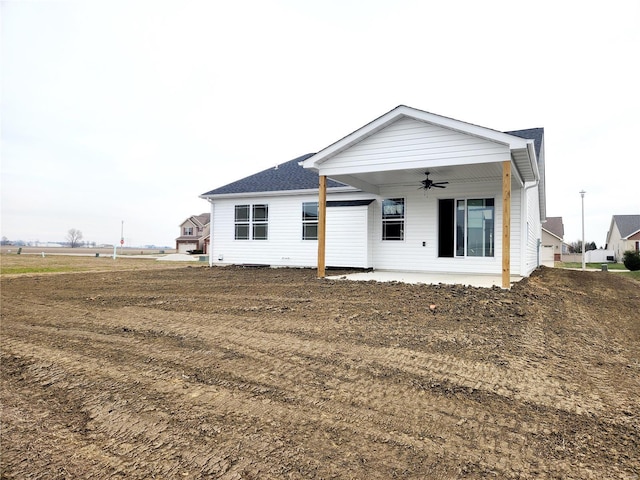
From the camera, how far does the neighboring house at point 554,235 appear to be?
34.5 meters

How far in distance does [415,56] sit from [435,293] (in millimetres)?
10870

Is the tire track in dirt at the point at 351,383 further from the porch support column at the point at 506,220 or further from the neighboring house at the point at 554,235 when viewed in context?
the neighboring house at the point at 554,235

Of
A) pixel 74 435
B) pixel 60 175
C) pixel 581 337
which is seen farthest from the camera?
pixel 60 175

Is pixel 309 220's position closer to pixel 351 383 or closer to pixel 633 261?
pixel 351 383

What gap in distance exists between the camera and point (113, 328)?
5.24 meters

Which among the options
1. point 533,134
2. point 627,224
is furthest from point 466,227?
point 627,224

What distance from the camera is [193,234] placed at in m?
52.1

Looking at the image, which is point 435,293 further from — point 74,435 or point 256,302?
point 74,435

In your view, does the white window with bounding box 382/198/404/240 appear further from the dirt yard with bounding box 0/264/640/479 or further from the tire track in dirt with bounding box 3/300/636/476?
the tire track in dirt with bounding box 3/300/636/476

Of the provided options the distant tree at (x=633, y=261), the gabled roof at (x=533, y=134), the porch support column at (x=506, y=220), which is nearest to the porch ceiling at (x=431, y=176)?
the porch support column at (x=506, y=220)

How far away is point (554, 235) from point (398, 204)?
29.3 metres

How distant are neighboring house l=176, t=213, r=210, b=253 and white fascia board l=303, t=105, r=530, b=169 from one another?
138 feet

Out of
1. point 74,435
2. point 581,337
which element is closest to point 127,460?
point 74,435

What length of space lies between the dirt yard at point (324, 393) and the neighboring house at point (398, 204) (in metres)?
3.88
